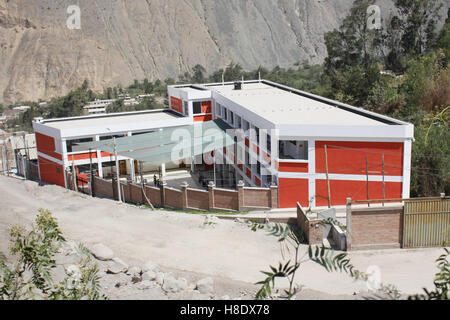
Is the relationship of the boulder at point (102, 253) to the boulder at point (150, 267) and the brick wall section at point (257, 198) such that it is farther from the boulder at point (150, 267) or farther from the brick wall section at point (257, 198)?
the brick wall section at point (257, 198)

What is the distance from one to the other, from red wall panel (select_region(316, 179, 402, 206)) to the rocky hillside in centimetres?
6518

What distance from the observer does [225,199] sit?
1959 centimetres

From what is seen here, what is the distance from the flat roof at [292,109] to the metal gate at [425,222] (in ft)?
14.6

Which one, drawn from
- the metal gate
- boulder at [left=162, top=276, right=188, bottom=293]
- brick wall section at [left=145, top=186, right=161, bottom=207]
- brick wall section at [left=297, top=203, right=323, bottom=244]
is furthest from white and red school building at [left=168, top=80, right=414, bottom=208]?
boulder at [left=162, top=276, right=188, bottom=293]

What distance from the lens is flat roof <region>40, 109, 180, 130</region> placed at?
92.2ft

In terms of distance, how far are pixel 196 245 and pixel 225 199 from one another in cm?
469

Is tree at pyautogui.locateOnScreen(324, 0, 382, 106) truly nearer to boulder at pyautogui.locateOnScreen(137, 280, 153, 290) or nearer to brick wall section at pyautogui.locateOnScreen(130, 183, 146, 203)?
brick wall section at pyautogui.locateOnScreen(130, 183, 146, 203)

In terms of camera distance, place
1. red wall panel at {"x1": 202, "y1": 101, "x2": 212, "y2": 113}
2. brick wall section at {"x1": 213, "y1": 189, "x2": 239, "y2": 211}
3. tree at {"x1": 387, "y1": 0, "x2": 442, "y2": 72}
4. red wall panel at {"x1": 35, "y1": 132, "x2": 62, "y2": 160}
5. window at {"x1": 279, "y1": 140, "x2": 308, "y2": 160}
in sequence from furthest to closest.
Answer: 1. tree at {"x1": 387, "y1": 0, "x2": 442, "y2": 72}
2. red wall panel at {"x1": 202, "y1": 101, "x2": 212, "y2": 113}
3. red wall panel at {"x1": 35, "y1": 132, "x2": 62, "y2": 160}
4. brick wall section at {"x1": 213, "y1": 189, "x2": 239, "y2": 211}
5. window at {"x1": 279, "y1": 140, "x2": 308, "y2": 160}

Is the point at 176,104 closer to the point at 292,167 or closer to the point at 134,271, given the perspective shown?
the point at 292,167

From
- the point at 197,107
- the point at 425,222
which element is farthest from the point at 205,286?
the point at 197,107

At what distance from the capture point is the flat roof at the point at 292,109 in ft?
64.5

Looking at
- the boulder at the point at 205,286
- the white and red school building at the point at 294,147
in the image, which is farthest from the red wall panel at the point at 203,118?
the boulder at the point at 205,286

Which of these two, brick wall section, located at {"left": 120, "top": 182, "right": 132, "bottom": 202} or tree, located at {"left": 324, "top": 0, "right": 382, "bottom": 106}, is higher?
tree, located at {"left": 324, "top": 0, "right": 382, "bottom": 106}
